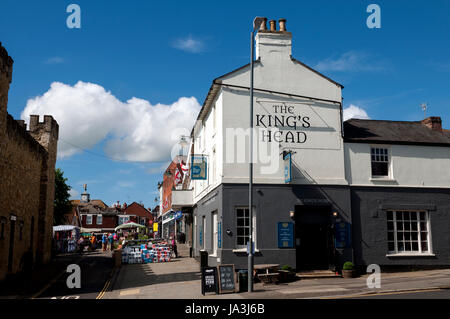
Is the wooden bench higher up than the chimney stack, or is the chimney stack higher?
the chimney stack

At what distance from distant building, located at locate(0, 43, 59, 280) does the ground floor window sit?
18.0 meters

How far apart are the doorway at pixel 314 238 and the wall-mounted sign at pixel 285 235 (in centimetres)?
80

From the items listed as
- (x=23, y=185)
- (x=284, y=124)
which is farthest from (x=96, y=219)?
(x=284, y=124)

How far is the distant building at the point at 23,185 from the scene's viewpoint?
18.2m

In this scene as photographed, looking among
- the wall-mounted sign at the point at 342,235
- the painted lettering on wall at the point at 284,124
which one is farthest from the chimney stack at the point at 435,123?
the wall-mounted sign at the point at 342,235

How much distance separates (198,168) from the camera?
2297 cm

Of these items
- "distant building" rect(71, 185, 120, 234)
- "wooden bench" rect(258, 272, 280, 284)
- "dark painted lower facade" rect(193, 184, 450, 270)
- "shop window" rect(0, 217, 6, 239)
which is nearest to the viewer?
"wooden bench" rect(258, 272, 280, 284)

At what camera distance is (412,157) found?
21.6 metres

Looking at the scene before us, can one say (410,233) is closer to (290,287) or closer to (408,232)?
(408,232)

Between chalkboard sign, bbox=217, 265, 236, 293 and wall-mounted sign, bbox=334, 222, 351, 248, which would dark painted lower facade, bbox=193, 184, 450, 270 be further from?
chalkboard sign, bbox=217, 265, 236, 293

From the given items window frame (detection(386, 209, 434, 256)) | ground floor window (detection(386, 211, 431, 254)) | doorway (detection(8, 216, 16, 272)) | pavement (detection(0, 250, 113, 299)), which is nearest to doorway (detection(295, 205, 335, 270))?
window frame (detection(386, 209, 434, 256))

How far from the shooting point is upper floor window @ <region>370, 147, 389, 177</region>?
2134cm
